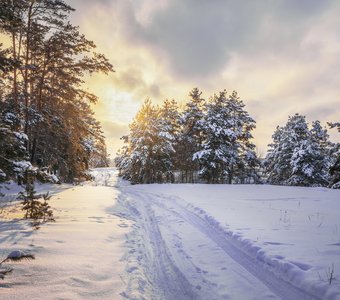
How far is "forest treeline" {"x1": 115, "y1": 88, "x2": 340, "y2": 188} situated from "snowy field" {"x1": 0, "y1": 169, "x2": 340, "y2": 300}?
19.6 meters

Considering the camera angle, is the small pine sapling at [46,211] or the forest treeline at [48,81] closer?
the small pine sapling at [46,211]

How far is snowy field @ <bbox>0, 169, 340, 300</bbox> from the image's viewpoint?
4.34m

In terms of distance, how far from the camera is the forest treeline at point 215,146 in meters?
29.5

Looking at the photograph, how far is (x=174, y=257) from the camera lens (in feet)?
19.8

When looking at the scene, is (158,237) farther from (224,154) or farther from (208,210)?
(224,154)

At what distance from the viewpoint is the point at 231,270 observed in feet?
17.7

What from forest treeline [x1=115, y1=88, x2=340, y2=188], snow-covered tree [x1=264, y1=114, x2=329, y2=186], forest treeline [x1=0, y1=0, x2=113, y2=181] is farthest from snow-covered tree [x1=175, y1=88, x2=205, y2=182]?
forest treeline [x1=0, y1=0, x2=113, y2=181]

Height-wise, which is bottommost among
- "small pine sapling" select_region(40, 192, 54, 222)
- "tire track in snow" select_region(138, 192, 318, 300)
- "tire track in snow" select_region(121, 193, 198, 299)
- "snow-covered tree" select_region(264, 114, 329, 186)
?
"tire track in snow" select_region(121, 193, 198, 299)

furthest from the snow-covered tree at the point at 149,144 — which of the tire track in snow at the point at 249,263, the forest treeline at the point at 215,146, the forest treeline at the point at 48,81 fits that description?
the tire track in snow at the point at 249,263

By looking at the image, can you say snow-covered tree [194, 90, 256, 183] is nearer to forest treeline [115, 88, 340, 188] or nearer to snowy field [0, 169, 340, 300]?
forest treeline [115, 88, 340, 188]

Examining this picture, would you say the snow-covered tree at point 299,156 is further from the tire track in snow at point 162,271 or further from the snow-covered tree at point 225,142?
the tire track in snow at point 162,271

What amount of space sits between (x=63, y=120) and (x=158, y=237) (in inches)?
542

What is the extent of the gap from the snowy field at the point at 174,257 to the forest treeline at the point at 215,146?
19624 mm

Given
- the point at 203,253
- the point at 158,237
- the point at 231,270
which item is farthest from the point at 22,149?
the point at 231,270
